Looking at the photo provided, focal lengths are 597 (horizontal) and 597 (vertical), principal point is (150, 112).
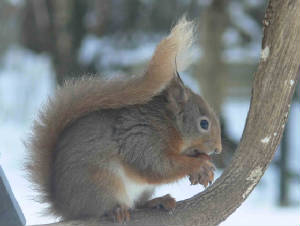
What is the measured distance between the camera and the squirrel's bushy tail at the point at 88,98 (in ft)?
4.94

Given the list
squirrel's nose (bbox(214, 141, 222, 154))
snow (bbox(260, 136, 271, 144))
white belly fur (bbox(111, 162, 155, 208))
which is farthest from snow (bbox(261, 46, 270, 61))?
white belly fur (bbox(111, 162, 155, 208))

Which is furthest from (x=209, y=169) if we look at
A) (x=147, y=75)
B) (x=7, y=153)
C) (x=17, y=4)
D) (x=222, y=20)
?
(x=17, y=4)

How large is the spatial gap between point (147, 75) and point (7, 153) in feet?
Result: 9.08

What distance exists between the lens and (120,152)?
156cm

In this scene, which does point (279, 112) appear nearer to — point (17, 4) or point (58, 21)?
point (58, 21)

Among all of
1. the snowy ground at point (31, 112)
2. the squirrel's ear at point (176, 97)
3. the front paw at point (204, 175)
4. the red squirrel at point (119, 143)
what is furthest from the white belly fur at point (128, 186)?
the snowy ground at point (31, 112)

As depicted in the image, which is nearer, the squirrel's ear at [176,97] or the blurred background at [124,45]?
the squirrel's ear at [176,97]

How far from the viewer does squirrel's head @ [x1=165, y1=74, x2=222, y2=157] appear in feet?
5.43

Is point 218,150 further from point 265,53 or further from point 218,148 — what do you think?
point 265,53

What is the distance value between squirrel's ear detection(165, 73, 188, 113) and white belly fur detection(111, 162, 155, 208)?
0.80 feet

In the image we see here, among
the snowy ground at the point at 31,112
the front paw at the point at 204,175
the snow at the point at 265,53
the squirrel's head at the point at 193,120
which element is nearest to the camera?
the snow at the point at 265,53

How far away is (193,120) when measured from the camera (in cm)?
170

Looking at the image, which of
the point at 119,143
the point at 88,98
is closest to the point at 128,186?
the point at 119,143

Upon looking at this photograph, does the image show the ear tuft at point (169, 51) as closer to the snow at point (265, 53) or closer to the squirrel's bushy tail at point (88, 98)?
the squirrel's bushy tail at point (88, 98)
